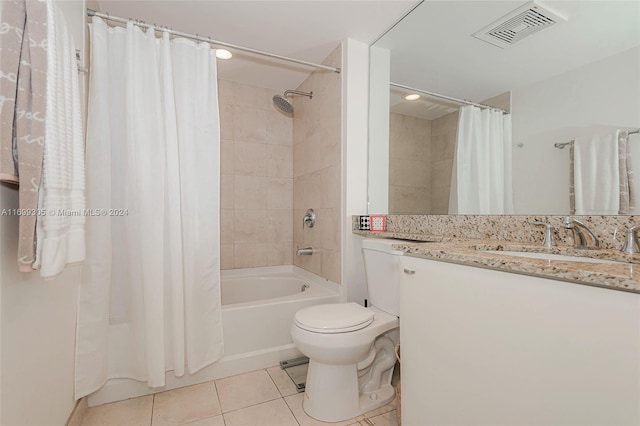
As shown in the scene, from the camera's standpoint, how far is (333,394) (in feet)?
4.62

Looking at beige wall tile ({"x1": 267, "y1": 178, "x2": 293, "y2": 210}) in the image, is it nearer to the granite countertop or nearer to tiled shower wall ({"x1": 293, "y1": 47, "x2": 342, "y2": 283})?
tiled shower wall ({"x1": 293, "y1": 47, "x2": 342, "y2": 283})

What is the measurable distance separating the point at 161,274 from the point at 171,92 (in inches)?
37.9

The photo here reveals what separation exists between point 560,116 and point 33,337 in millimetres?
2063

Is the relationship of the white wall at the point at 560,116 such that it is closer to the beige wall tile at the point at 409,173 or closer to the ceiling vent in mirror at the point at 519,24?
the ceiling vent in mirror at the point at 519,24

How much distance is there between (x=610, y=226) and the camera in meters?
0.98

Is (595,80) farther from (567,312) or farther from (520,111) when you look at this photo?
(567,312)

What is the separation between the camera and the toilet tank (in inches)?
60.6

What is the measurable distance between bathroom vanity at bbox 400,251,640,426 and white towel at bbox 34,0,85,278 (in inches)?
41.7

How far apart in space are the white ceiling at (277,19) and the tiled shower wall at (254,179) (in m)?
0.55

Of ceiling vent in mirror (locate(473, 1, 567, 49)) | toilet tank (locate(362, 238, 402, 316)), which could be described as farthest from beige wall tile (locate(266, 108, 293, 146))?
ceiling vent in mirror (locate(473, 1, 567, 49))

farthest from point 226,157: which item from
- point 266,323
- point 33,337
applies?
point 33,337

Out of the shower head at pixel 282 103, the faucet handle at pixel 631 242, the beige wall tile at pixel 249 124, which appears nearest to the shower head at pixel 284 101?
the shower head at pixel 282 103

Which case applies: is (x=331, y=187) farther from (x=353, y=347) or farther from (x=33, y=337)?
(x=33, y=337)

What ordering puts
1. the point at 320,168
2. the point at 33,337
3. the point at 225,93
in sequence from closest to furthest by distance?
the point at 33,337
the point at 320,168
the point at 225,93
